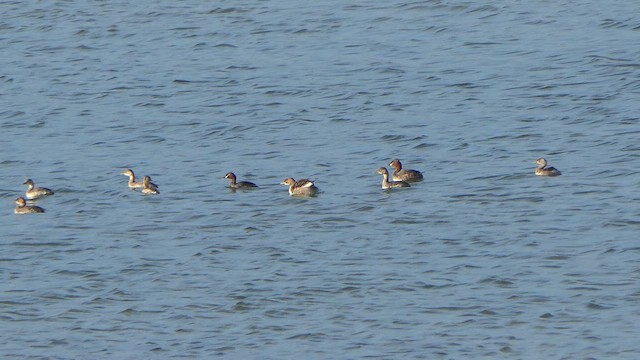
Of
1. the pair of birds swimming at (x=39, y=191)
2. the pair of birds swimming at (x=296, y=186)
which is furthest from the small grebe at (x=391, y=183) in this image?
the pair of birds swimming at (x=39, y=191)

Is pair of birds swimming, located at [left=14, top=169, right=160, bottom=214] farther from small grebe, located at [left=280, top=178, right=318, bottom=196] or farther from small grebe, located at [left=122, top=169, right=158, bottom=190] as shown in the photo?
small grebe, located at [left=280, top=178, right=318, bottom=196]

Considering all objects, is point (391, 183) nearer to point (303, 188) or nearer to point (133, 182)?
point (303, 188)

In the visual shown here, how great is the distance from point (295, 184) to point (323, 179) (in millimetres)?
1294

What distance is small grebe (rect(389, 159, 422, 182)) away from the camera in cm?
2659

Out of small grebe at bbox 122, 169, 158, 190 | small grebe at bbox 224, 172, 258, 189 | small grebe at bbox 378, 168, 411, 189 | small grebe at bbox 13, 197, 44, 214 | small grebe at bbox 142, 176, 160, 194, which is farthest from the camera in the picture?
small grebe at bbox 122, 169, 158, 190

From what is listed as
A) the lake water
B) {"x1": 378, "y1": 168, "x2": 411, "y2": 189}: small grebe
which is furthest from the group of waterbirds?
the lake water

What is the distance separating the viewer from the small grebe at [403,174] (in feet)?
87.2

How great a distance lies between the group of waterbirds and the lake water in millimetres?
174

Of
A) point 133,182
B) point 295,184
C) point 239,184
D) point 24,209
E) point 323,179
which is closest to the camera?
point 24,209

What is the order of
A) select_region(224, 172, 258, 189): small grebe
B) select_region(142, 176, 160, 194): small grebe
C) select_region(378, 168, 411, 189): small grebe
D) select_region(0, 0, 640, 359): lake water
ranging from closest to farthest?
select_region(0, 0, 640, 359): lake water < select_region(378, 168, 411, 189): small grebe < select_region(142, 176, 160, 194): small grebe < select_region(224, 172, 258, 189): small grebe

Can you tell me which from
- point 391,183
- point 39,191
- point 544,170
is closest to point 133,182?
point 39,191

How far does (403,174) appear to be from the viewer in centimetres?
2659

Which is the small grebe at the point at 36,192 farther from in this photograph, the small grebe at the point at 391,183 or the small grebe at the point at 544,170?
the small grebe at the point at 544,170

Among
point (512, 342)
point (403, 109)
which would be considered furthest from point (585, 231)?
point (403, 109)
